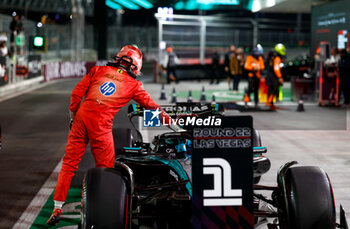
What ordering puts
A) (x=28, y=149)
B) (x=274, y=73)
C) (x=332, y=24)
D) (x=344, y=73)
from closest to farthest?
(x=28, y=149)
(x=274, y=73)
(x=344, y=73)
(x=332, y=24)

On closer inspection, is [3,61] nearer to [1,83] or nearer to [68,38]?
[1,83]

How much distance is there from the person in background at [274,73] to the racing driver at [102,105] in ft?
44.2

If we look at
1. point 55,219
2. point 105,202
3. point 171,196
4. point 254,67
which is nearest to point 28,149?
point 55,219

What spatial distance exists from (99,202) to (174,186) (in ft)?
2.45

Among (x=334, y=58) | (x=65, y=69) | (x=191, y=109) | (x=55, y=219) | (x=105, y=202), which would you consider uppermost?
(x=334, y=58)

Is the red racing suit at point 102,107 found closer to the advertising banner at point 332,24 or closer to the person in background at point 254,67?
the person in background at point 254,67

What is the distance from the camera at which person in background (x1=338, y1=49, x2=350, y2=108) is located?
62.7 feet

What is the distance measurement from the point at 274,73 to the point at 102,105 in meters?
13.9

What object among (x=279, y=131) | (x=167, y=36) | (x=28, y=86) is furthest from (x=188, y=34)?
(x=279, y=131)

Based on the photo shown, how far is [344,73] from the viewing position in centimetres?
1942

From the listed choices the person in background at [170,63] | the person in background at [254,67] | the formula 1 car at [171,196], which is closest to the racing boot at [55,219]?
the formula 1 car at [171,196]

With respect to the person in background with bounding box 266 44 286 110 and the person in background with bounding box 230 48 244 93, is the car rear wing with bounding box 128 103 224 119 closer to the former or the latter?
the person in background with bounding box 266 44 286 110

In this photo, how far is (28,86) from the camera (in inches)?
1167

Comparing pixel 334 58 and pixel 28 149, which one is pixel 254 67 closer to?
pixel 334 58
